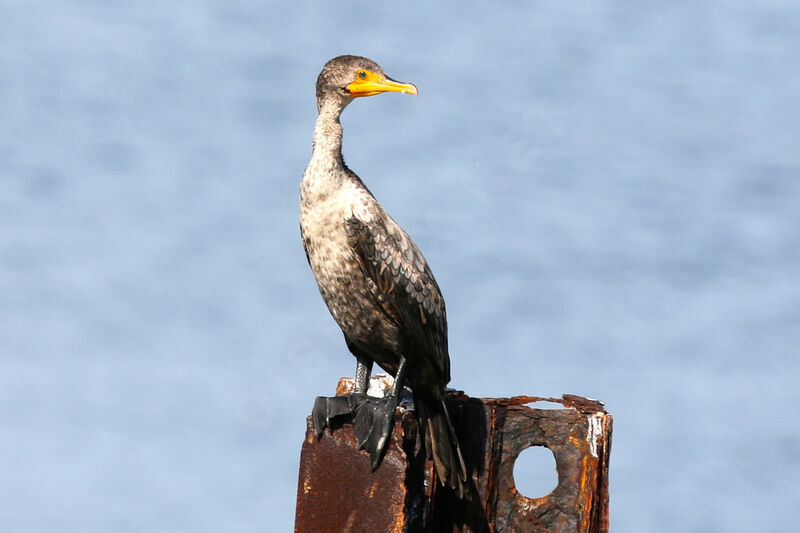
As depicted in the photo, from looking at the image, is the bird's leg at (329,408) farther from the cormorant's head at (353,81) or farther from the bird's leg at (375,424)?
the cormorant's head at (353,81)

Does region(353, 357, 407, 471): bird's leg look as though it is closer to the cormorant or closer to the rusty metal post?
the rusty metal post

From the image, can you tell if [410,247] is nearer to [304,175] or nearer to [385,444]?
[304,175]

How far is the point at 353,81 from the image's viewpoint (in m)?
6.95

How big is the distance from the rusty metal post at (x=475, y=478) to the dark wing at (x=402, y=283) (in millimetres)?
412

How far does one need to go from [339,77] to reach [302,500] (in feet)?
9.02

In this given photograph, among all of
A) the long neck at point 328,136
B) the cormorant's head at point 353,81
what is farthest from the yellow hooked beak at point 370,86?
the long neck at point 328,136

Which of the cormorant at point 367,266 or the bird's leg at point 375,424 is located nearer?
the bird's leg at point 375,424

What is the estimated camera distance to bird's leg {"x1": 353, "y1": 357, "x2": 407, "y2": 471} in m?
5.88

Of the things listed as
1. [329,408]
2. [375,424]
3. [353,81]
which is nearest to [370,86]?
[353,81]

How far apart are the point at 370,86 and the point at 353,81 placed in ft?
0.40

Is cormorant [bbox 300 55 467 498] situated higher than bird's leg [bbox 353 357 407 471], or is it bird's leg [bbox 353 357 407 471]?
cormorant [bbox 300 55 467 498]

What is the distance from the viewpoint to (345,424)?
19.9 ft

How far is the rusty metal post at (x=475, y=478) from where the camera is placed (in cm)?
586

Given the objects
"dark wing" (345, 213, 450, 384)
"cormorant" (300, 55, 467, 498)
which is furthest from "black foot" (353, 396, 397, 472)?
"dark wing" (345, 213, 450, 384)
